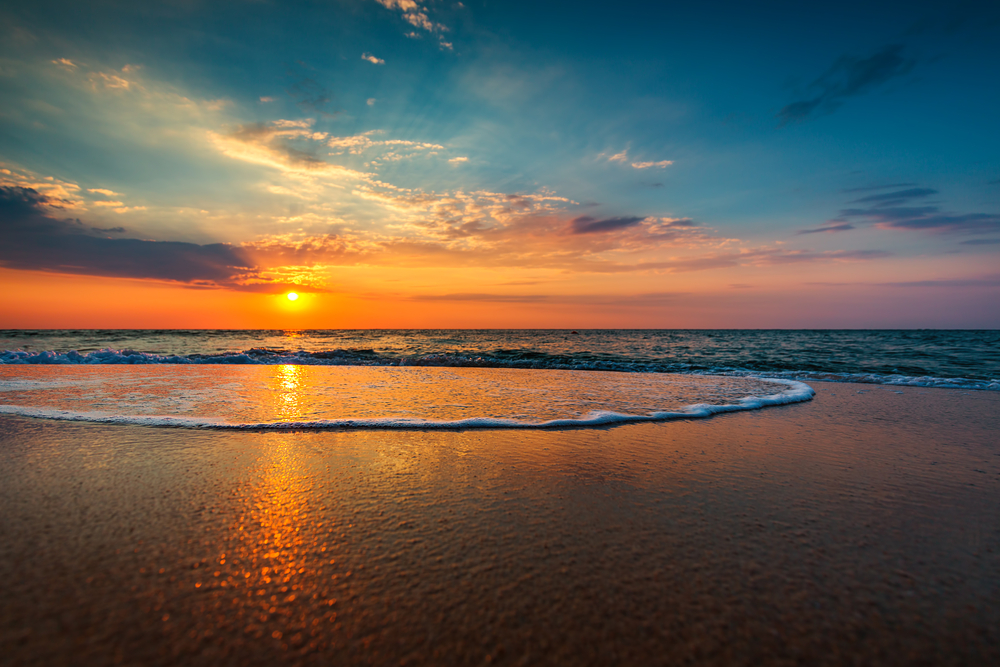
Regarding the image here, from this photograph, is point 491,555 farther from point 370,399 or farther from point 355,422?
point 370,399

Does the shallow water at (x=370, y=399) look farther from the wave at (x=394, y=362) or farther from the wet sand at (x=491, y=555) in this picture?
the wave at (x=394, y=362)

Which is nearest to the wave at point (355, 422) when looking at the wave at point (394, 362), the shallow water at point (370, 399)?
the shallow water at point (370, 399)

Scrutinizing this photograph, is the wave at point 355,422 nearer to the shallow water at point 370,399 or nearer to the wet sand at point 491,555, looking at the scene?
the shallow water at point 370,399

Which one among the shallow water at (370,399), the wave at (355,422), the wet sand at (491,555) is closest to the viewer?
the wet sand at (491,555)

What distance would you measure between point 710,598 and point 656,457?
234 centimetres

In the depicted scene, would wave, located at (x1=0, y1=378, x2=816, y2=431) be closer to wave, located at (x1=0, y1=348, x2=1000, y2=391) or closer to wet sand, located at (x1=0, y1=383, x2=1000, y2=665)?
wet sand, located at (x1=0, y1=383, x2=1000, y2=665)

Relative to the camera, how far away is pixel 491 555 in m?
2.37

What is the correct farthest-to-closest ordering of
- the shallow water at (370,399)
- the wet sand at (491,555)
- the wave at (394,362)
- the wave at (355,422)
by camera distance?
the wave at (394,362), the shallow water at (370,399), the wave at (355,422), the wet sand at (491,555)

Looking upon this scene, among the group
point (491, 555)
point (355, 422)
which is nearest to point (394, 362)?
point (355, 422)

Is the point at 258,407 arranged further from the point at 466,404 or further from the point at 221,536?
the point at 221,536

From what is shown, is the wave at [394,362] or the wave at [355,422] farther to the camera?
the wave at [394,362]

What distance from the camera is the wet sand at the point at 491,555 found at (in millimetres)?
1723

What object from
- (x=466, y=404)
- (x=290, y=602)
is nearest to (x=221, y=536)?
(x=290, y=602)

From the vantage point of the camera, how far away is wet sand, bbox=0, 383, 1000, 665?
1.72 m
